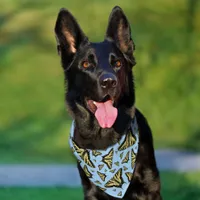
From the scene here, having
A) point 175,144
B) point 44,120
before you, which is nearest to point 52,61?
point 44,120

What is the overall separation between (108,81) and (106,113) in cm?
23

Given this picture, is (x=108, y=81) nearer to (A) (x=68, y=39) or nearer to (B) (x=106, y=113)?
(B) (x=106, y=113)

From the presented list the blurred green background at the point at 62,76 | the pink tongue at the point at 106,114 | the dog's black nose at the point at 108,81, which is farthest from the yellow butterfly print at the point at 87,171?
the blurred green background at the point at 62,76

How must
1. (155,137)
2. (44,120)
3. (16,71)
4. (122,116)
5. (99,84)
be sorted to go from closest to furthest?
(99,84) → (122,116) → (155,137) → (44,120) → (16,71)

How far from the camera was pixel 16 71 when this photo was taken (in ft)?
23.4

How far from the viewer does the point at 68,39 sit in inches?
144

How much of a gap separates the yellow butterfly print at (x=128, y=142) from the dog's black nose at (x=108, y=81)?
46cm

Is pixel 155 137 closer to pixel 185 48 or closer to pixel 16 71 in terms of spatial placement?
pixel 185 48

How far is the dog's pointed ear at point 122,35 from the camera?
11.9 feet

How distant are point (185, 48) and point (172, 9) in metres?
0.54

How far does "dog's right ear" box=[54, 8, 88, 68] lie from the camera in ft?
11.9

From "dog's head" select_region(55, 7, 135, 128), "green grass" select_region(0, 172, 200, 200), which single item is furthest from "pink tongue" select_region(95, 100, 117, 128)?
"green grass" select_region(0, 172, 200, 200)

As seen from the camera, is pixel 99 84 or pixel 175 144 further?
pixel 175 144

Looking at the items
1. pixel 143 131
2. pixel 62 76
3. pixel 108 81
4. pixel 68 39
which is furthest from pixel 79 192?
pixel 62 76
